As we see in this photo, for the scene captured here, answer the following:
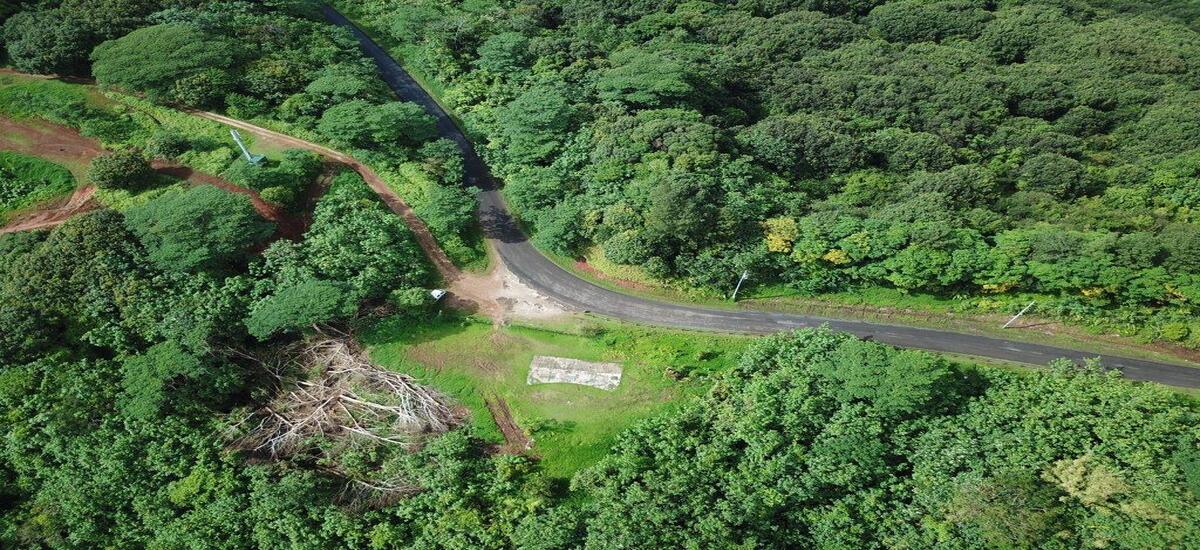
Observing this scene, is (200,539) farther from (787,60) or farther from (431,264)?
(787,60)

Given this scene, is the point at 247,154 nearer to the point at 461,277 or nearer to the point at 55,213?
the point at 55,213

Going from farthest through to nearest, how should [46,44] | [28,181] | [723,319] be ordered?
[46,44], [28,181], [723,319]

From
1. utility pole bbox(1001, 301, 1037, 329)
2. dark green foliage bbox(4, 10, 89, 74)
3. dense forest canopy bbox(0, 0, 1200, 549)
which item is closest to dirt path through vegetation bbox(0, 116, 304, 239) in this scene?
dense forest canopy bbox(0, 0, 1200, 549)

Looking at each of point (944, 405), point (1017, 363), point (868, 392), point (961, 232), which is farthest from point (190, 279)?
point (1017, 363)

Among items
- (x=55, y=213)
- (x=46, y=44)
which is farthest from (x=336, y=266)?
(x=46, y=44)

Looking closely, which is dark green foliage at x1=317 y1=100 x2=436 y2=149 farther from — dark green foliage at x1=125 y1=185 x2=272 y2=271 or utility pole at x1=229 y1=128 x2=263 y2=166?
dark green foliage at x1=125 y1=185 x2=272 y2=271

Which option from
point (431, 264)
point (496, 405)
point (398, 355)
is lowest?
point (496, 405)
